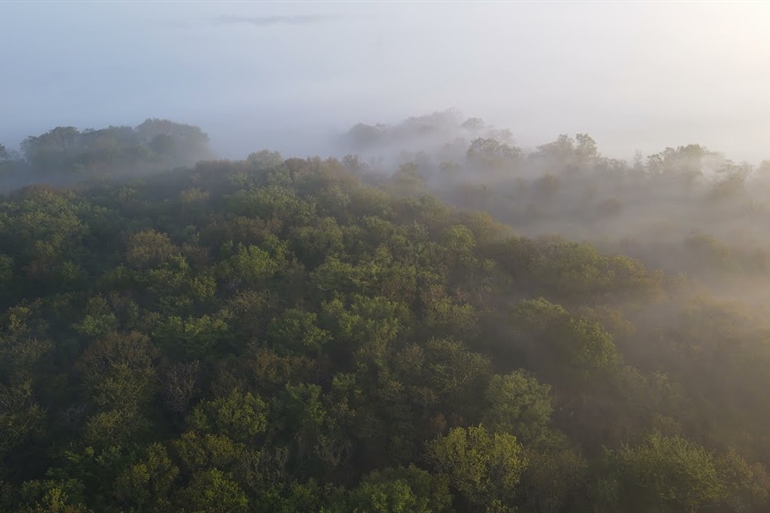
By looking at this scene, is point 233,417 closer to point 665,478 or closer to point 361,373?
point 361,373

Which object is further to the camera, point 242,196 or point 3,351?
point 242,196

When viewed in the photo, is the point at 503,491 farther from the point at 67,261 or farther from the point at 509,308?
the point at 67,261

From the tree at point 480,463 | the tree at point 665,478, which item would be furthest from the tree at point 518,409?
the tree at point 665,478

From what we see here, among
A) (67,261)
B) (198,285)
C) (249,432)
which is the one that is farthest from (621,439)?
(67,261)

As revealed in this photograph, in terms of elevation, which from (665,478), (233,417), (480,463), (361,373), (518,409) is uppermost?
(233,417)

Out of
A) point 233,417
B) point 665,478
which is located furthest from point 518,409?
point 233,417

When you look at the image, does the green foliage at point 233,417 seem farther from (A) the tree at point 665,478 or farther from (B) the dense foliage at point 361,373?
(A) the tree at point 665,478

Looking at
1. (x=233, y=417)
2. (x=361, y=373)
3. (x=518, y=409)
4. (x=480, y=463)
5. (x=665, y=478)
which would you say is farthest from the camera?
(x=361, y=373)

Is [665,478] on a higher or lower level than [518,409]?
lower
